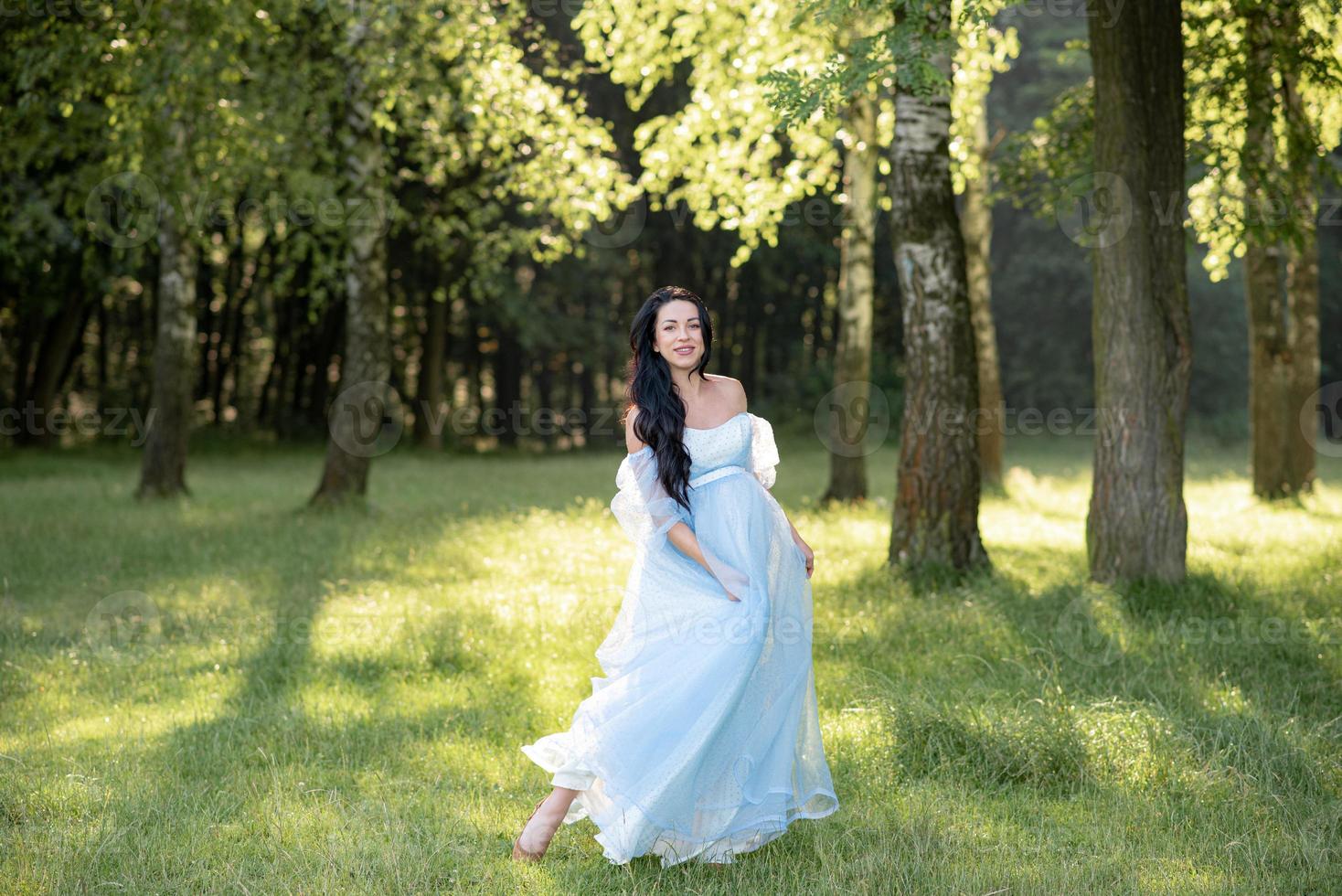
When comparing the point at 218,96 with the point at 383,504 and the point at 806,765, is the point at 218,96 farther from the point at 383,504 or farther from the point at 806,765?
the point at 806,765

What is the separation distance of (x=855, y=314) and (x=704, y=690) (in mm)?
11145

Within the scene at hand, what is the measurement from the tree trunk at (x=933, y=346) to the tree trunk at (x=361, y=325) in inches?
285

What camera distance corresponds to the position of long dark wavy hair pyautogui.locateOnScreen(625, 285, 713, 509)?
4477 mm

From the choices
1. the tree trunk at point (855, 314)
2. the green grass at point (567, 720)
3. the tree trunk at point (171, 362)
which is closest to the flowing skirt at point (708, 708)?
the green grass at point (567, 720)

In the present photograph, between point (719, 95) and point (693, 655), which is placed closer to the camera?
point (693, 655)

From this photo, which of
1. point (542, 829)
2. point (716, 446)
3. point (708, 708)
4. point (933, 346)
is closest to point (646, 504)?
point (716, 446)

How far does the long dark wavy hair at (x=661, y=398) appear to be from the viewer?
4.48 metres

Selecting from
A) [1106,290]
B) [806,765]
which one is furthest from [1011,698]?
[1106,290]

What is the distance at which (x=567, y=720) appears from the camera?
6.11m

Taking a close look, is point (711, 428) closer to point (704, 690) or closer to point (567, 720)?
point (704, 690)

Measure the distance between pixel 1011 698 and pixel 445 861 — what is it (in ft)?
10.1

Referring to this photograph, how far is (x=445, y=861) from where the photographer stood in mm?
4430

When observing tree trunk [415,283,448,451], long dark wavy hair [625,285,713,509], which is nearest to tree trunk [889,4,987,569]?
long dark wavy hair [625,285,713,509]

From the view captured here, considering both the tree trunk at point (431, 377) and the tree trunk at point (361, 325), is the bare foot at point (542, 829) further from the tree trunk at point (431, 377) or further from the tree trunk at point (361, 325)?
the tree trunk at point (431, 377)
